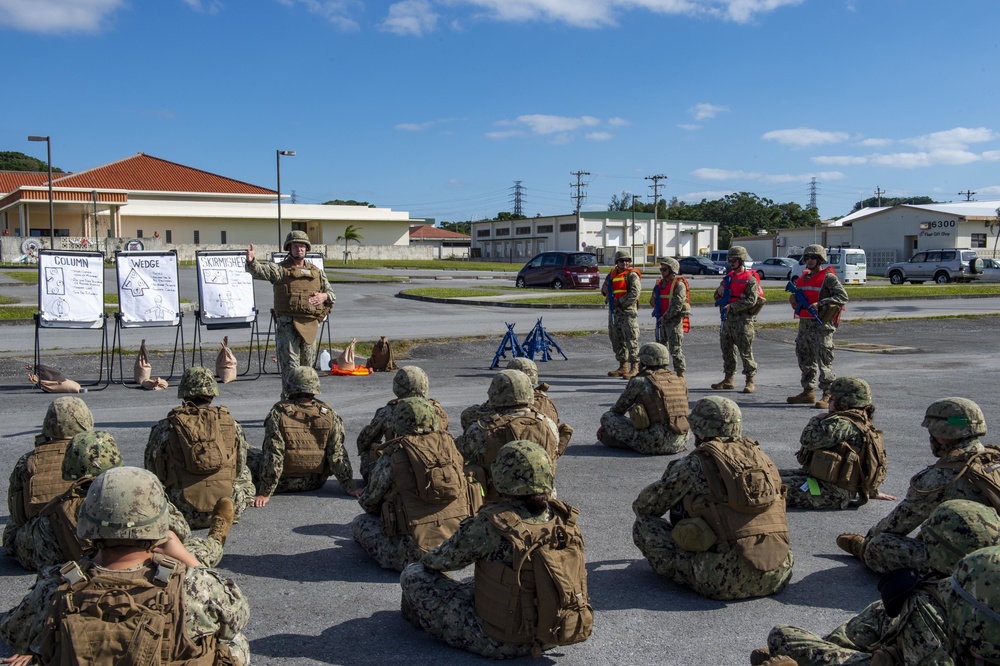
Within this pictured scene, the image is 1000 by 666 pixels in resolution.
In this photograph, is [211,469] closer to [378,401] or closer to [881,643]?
[881,643]

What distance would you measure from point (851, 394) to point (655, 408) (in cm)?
240

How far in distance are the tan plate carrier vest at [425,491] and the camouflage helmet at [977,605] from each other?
3168mm

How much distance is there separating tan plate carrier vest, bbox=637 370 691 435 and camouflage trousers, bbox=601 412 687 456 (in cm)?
7

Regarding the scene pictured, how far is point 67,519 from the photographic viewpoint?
480 cm

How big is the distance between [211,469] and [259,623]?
1.65 m

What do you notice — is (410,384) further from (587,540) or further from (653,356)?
(653,356)

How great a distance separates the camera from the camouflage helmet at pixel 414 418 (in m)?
5.49

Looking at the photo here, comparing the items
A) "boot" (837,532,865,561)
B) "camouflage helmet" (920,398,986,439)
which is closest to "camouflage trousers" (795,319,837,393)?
"boot" (837,532,865,561)

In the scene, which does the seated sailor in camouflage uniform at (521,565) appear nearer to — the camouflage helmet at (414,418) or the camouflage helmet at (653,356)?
the camouflage helmet at (414,418)

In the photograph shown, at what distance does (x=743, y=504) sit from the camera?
4.96 metres

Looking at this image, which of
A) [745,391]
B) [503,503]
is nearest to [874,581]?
[503,503]

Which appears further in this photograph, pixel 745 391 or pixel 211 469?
pixel 745 391

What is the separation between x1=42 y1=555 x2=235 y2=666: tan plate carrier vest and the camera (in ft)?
9.95

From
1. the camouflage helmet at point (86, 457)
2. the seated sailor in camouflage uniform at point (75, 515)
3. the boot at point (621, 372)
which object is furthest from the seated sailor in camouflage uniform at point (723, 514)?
the boot at point (621, 372)
